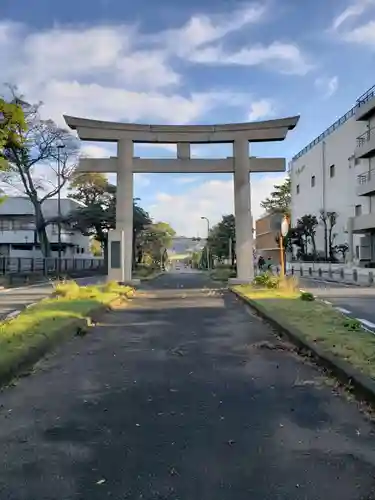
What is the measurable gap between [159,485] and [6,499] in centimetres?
96

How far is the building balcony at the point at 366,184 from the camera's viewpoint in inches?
1676

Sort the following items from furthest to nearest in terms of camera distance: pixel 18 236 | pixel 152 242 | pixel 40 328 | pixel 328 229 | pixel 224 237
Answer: pixel 152 242
pixel 18 236
pixel 224 237
pixel 328 229
pixel 40 328

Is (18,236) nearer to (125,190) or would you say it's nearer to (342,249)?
(342,249)

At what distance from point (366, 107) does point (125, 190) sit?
24064 millimetres

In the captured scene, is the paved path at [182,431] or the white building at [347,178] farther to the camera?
the white building at [347,178]

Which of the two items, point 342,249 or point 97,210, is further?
point 97,210

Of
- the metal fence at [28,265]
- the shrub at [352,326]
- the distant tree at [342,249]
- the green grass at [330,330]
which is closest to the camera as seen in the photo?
the green grass at [330,330]

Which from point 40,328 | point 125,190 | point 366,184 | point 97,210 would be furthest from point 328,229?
point 40,328

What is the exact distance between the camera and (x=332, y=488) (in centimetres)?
367

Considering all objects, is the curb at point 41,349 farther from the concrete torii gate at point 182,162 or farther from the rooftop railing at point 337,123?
the rooftop railing at point 337,123

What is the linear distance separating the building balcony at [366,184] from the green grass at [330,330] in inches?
→ 1113

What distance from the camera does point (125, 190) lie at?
96.3ft

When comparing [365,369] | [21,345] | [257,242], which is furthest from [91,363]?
[257,242]

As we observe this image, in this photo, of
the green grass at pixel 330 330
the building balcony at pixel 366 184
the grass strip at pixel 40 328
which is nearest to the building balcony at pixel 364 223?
the building balcony at pixel 366 184
